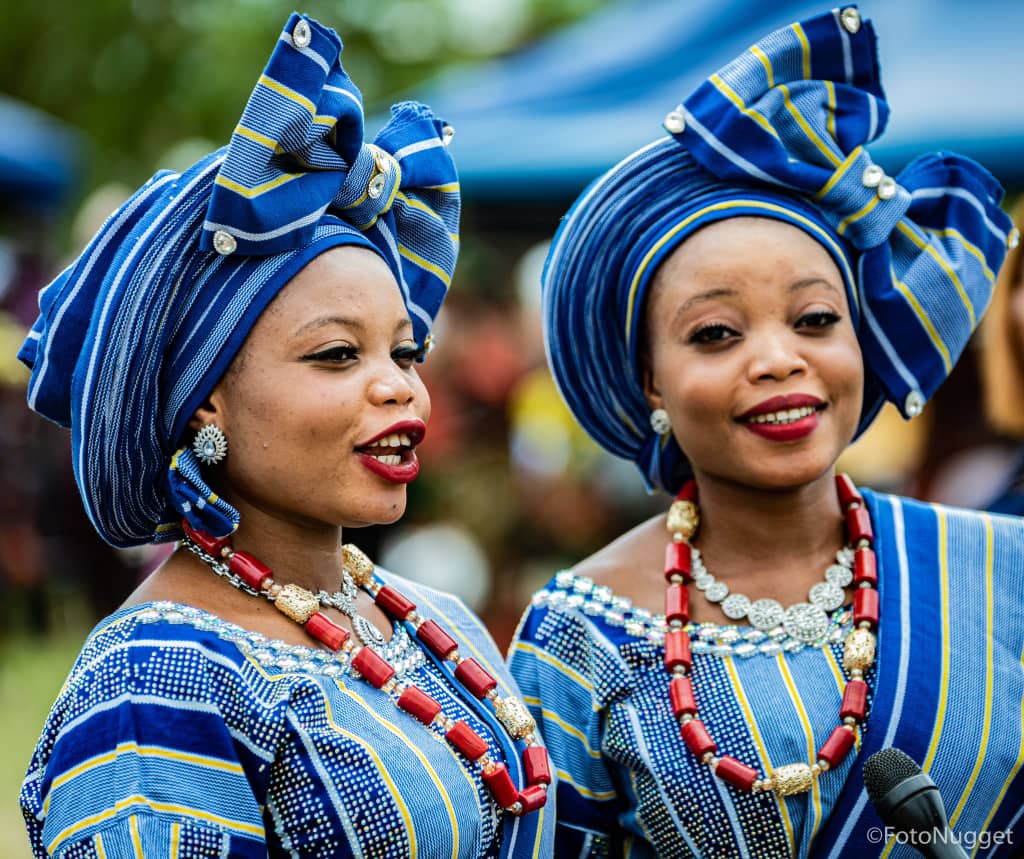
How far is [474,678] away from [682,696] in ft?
1.42

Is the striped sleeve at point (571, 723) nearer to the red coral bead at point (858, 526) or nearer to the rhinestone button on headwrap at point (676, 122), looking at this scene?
the red coral bead at point (858, 526)

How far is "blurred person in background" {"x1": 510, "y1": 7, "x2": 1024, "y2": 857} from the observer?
273 cm

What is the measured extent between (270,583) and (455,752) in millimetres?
442

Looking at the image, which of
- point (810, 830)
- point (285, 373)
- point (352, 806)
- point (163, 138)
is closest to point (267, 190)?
point (285, 373)

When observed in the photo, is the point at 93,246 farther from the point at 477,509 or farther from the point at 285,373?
the point at 477,509

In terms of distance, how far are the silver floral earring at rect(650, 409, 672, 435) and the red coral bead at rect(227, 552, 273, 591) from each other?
1.00m

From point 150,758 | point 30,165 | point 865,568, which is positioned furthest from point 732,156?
point 30,165

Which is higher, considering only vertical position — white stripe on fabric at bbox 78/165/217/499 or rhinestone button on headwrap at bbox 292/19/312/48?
rhinestone button on headwrap at bbox 292/19/312/48

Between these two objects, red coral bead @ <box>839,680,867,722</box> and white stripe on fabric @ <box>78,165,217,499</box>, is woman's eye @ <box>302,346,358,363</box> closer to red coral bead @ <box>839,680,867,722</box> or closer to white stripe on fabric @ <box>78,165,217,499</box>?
white stripe on fabric @ <box>78,165,217,499</box>

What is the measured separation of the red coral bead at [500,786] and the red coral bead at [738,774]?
1.48 feet

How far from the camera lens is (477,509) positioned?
805 cm

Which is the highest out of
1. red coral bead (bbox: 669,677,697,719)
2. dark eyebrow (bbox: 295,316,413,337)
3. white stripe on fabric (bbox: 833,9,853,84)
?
white stripe on fabric (bbox: 833,9,853,84)

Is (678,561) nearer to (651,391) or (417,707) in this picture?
(651,391)

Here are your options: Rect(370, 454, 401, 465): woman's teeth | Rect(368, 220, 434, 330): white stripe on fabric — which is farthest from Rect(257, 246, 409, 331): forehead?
Rect(370, 454, 401, 465): woman's teeth
